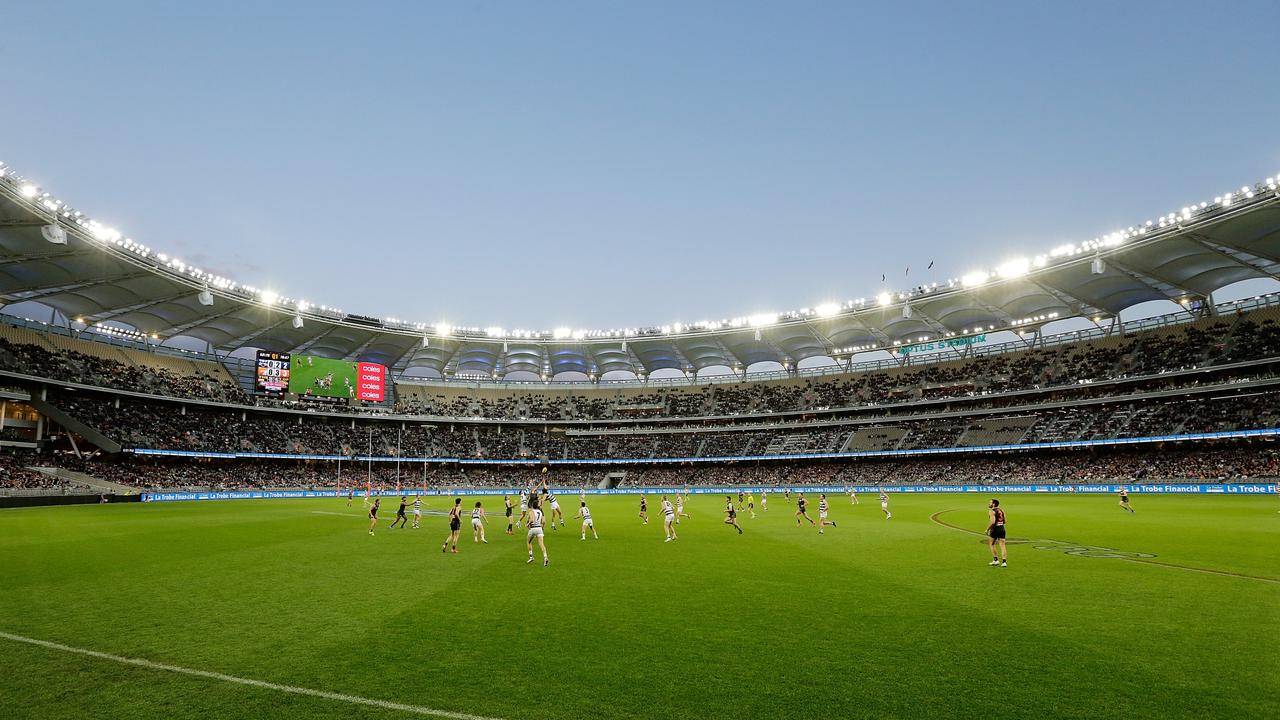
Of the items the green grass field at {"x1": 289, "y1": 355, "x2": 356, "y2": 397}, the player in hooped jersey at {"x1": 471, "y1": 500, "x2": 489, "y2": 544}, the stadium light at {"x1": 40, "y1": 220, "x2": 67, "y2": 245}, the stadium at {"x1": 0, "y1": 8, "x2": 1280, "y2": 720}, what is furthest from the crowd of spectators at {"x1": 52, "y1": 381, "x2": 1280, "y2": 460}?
the player in hooped jersey at {"x1": 471, "y1": 500, "x2": 489, "y2": 544}

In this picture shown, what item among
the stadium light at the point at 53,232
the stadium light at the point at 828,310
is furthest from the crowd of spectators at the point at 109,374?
the stadium light at the point at 828,310

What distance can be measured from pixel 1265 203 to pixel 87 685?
57.4 meters

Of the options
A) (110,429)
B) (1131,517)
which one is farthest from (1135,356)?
(110,429)

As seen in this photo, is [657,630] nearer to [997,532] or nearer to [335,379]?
[997,532]

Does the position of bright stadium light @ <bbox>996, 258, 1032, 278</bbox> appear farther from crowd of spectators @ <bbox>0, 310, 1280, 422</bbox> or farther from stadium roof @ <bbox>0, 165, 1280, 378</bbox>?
A: crowd of spectators @ <bbox>0, 310, 1280, 422</bbox>

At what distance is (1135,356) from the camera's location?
60312mm

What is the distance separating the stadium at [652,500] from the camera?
313 inches

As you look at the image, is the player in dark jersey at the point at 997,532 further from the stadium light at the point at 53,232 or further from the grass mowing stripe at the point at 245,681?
the stadium light at the point at 53,232

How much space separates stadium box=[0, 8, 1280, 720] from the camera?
7957 mm

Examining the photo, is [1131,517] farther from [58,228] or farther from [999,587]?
[58,228]

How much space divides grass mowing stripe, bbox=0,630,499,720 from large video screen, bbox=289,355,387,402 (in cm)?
6545

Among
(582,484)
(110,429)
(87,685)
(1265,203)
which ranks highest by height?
(1265,203)

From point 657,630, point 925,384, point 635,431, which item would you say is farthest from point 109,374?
point 925,384

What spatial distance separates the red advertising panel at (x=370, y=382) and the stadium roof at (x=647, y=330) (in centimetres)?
400
